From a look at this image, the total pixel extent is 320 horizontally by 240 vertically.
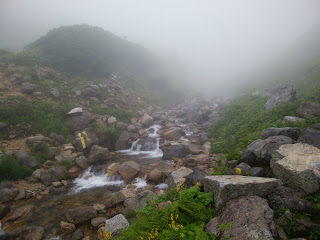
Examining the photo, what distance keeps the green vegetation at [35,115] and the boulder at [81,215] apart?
24.5 feet

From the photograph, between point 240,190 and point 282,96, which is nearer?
point 240,190

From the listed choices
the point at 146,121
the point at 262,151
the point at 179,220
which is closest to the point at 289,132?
the point at 262,151

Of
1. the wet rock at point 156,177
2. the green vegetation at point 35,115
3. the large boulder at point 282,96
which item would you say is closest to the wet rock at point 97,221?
the wet rock at point 156,177

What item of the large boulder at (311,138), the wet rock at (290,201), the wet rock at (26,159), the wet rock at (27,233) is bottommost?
the wet rock at (27,233)

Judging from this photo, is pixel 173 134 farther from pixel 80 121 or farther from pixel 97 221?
pixel 97 221

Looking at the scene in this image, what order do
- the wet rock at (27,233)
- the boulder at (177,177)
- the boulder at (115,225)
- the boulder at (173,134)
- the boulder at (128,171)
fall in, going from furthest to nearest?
1. the boulder at (173,134)
2. the boulder at (128,171)
3. the boulder at (177,177)
4. the wet rock at (27,233)
5. the boulder at (115,225)

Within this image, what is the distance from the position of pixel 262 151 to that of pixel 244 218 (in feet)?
8.86

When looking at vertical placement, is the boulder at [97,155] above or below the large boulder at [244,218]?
below

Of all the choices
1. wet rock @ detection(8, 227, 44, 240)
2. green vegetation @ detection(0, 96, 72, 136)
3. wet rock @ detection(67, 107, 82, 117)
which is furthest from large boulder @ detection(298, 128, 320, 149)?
wet rock @ detection(67, 107, 82, 117)

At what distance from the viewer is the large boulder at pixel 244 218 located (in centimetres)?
279

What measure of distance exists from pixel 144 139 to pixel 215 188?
10961 mm

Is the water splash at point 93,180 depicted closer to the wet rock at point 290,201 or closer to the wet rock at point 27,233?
the wet rock at point 27,233

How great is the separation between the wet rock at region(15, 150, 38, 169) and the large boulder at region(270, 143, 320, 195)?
11.3 metres

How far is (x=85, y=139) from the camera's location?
12.5 metres
